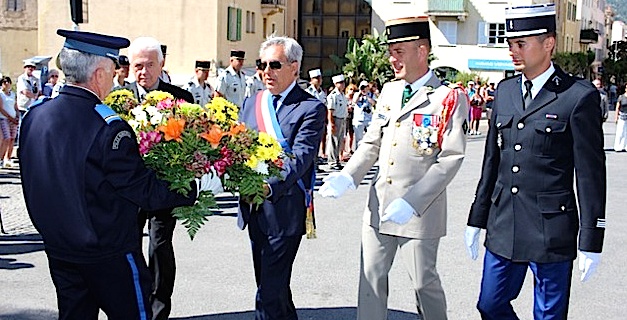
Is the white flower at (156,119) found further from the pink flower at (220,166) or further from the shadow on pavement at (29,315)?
the shadow on pavement at (29,315)

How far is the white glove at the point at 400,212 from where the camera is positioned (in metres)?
4.45

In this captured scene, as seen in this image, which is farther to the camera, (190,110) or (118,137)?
(190,110)

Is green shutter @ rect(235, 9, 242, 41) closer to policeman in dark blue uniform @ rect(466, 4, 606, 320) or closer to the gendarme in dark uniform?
policeman in dark blue uniform @ rect(466, 4, 606, 320)

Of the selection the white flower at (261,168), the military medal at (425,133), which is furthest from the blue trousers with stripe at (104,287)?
the military medal at (425,133)

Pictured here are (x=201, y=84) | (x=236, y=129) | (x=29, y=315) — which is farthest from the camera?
(x=201, y=84)

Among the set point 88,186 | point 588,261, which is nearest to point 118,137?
point 88,186

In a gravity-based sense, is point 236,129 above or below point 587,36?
below

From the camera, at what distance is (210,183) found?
408 cm

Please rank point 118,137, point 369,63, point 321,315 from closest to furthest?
point 118,137 < point 321,315 < point 369,63

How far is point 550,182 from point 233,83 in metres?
9.06

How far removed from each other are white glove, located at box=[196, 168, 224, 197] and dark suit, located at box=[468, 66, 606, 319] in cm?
148

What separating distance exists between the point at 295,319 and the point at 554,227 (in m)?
1.75

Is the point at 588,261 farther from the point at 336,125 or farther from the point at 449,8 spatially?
the point at 449,8

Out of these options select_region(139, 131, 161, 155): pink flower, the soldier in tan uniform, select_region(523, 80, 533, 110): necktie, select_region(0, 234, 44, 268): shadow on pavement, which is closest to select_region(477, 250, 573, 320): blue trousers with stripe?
the soldier in tan uniform
